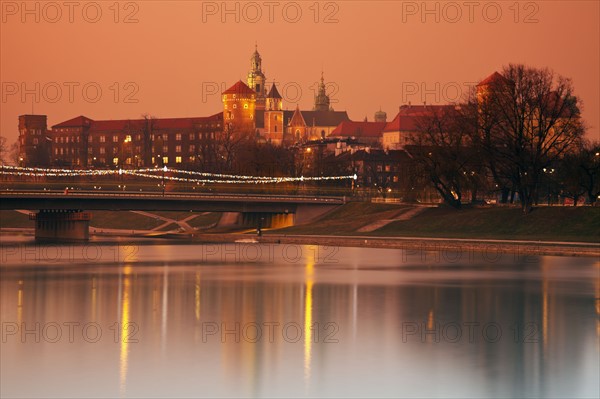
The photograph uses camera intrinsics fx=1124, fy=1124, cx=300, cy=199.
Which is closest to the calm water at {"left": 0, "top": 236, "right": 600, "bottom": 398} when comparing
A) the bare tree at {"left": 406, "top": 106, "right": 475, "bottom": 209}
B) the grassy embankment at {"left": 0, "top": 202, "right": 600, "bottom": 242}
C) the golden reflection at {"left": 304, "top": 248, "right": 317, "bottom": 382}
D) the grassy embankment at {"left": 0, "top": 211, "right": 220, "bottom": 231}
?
the golden reflection at {"left": 304, "top": 248, "right": 317, "bottom": 382}

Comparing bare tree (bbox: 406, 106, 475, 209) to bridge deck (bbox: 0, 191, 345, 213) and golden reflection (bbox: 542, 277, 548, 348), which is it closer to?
bridge deck (bbox: 0, 191, 345, 213)

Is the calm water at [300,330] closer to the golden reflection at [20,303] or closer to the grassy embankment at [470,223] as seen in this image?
the golden reflection at [20,303]

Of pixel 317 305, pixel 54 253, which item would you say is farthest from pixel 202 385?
pixel 54 253

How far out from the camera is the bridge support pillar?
104562mm

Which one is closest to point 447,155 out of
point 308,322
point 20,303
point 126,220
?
point 126,220

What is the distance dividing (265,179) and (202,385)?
95.0 meters

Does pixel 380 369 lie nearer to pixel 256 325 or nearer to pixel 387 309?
pixel 256 325

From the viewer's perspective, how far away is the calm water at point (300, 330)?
1117 inches

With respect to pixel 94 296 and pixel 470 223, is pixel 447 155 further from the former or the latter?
pixel 94 296

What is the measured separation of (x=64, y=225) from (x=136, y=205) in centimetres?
1075

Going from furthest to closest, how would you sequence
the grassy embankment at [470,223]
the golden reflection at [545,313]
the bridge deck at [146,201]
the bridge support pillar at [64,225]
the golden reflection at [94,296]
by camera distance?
the bridge support pillar at [64,225] < the bridge deck at [146,201] < the grassy embankment at [470,223] < the golden reflection at [94,296] < the golden reflection at [545,313]

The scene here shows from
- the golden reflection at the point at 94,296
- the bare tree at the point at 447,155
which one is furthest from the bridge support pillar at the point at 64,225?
the golden reflection at the point at 94,296

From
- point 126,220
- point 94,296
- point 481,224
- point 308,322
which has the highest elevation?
point 481,224

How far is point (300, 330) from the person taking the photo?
121ft
